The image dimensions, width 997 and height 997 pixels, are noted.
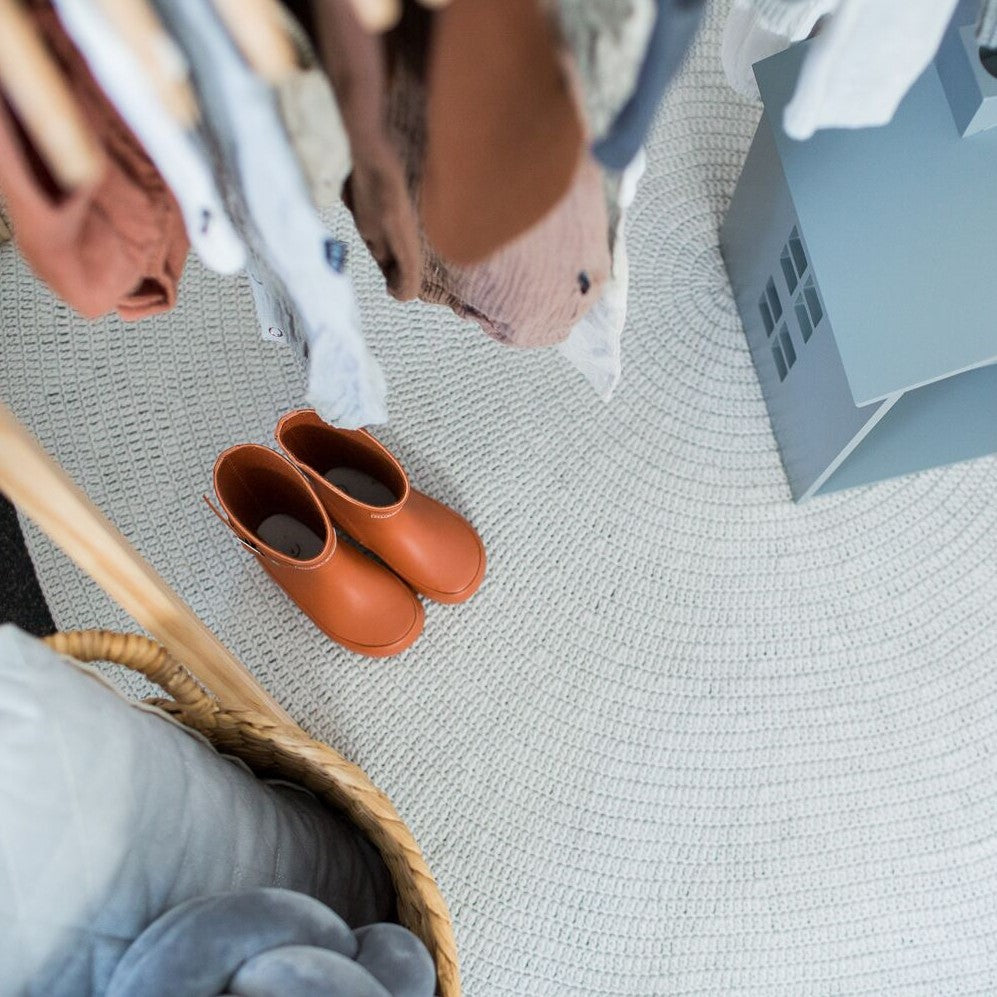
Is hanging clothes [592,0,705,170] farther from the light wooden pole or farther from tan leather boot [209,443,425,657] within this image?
tan leather boot [209,443,425,657]

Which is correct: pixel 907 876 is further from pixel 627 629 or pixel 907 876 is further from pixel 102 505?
pixel 102 505

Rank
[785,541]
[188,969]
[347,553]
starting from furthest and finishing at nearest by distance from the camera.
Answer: [785,541] → [347,553] → [188,969]

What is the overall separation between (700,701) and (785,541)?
23 centimetres

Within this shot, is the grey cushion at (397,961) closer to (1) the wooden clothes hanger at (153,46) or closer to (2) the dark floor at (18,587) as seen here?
(1) the wooden clothes hanger at (153,46)

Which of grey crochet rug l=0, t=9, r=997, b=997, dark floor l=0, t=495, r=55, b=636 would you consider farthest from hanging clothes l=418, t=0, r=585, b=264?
dark floor l=0, t=495, r=55, b=636

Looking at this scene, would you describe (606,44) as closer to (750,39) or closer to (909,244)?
(909,244)

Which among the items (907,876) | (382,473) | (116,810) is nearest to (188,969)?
(116,810)

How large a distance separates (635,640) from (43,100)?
90cm

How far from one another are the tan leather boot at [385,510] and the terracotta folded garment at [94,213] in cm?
50

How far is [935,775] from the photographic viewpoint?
1123 millimetres

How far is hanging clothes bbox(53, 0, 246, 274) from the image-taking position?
0.38 m

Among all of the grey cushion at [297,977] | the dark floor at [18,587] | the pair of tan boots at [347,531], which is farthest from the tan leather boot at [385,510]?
the grey cushion at [297,977]

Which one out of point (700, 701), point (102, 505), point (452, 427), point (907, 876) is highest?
point (102, 505)

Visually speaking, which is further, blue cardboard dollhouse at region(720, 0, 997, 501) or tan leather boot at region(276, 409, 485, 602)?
tan leather boot at region(276, 409, 485, 602)
